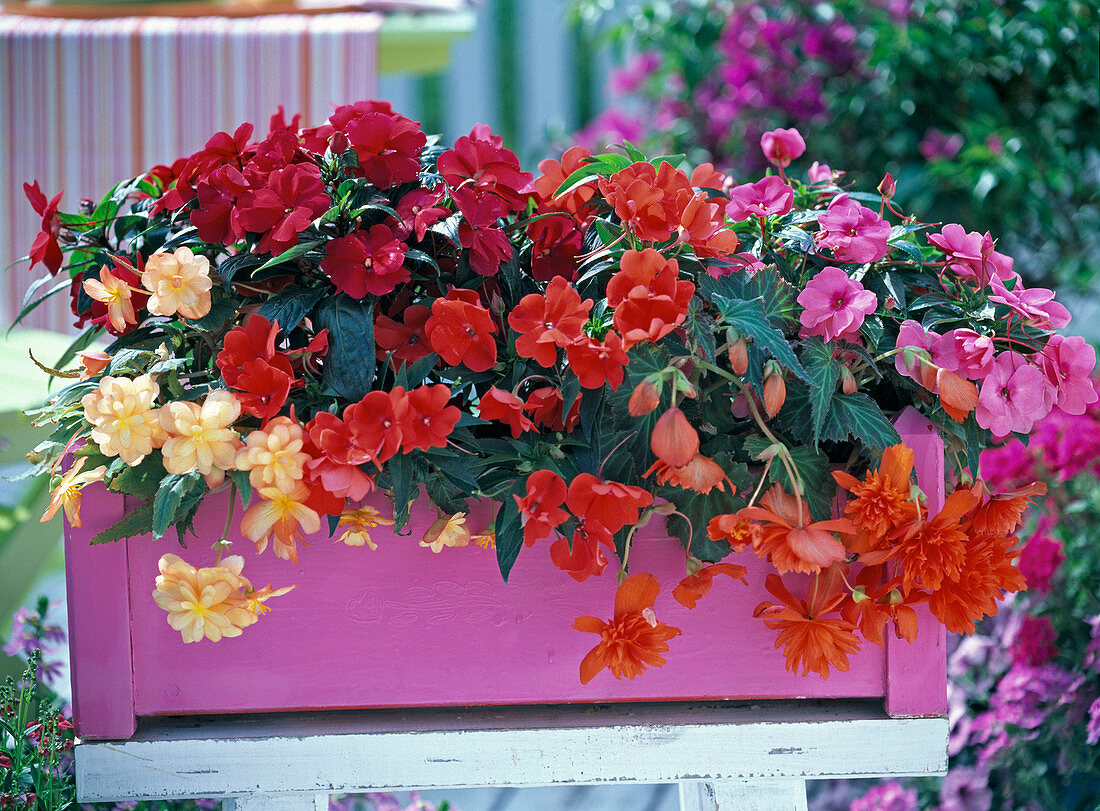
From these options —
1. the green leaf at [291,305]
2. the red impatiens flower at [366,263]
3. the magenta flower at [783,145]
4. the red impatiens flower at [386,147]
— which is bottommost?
the green leaf at [291,305]

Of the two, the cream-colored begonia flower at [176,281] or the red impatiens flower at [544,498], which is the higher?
the cream-colored begonia flower at [176,281]

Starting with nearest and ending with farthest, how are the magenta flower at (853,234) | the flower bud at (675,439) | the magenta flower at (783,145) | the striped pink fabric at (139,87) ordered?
the flower bud at (675,439) < the magenta flower at (853,234) < the magenta flower at (783,145) < the striped pink fabric at (139,87)

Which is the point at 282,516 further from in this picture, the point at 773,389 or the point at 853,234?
the point at 853,234

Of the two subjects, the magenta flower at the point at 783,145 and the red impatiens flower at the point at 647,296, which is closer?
the red impatiens flower at the point at 647,296

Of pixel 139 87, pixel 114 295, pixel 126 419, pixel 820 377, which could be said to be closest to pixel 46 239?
pixel 114 295

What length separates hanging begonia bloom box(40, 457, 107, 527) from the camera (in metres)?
0.59

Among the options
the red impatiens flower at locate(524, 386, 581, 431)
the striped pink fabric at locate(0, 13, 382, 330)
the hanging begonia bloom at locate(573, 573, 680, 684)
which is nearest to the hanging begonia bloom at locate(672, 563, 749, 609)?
the hanging begonia bloom at locate(573, 573, 680, 684)

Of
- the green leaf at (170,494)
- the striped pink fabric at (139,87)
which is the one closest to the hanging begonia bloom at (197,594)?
the green leaf at (170,494)

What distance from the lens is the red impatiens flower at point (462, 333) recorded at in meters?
0.56

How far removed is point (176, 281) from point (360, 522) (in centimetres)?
18

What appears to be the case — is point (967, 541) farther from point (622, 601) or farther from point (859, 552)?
point (622, 601)

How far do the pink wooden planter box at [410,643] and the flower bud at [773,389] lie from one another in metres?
0.12

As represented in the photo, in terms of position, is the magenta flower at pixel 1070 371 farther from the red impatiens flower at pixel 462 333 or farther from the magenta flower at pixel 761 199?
the red impatiens flower at pixel 462 333

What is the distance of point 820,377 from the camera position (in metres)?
0.59
